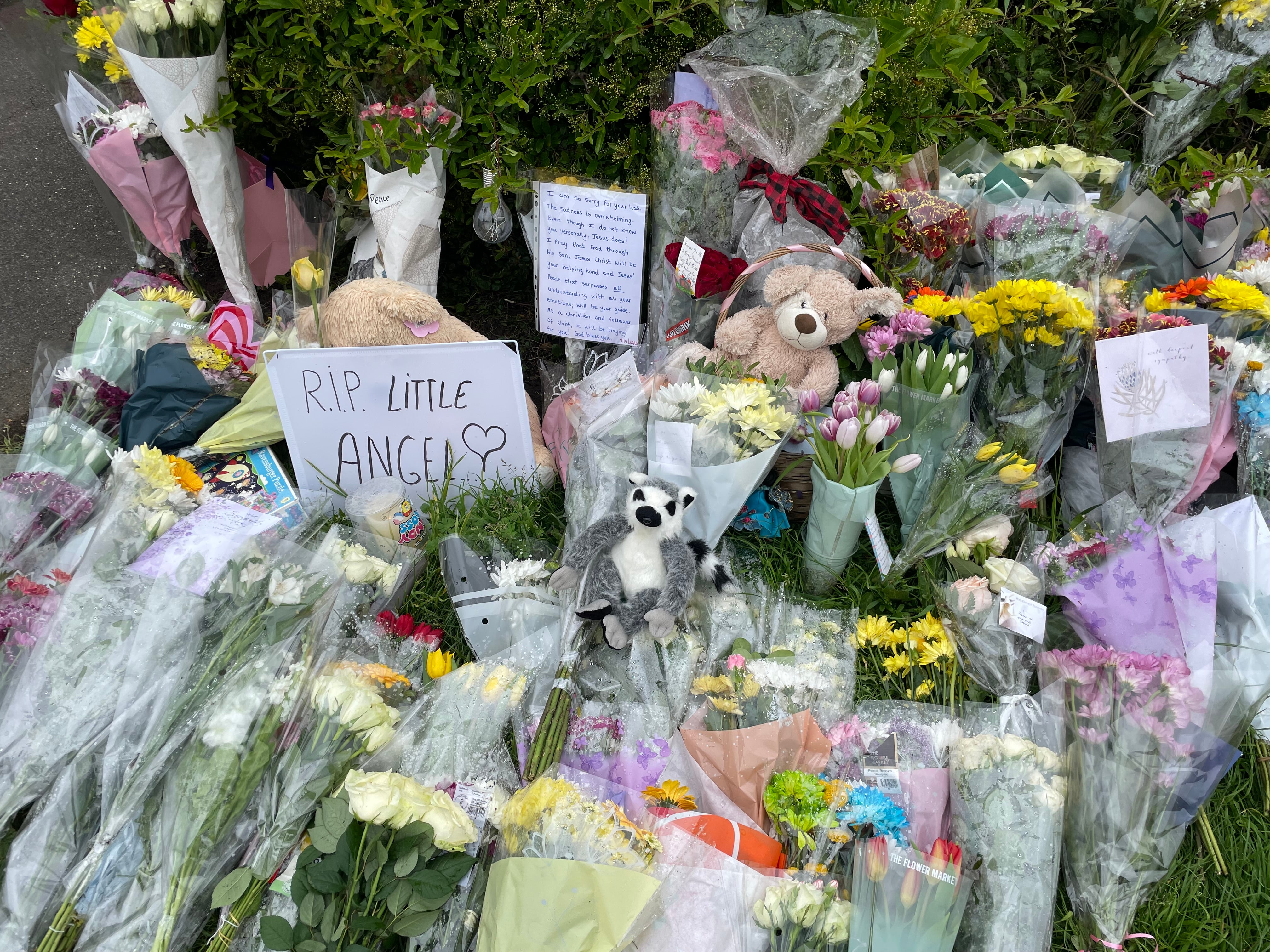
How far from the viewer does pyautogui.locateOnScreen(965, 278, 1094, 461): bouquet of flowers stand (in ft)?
6.74

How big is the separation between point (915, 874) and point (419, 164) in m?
2.24

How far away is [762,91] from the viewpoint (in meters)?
2.32

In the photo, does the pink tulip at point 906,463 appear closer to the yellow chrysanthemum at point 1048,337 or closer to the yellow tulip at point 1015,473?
the yellow tulip at point 1015,473

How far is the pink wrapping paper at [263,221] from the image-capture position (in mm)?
3033

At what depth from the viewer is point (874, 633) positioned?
207 cm

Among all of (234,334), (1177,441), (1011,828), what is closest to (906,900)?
(1011,828)

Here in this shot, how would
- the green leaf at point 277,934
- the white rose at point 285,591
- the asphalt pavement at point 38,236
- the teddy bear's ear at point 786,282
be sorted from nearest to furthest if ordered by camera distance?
the green leaf at point 277,934
the white rose at point 285,591
the teddy bear's ear at point 786,282
the asphalt pavement at point 38,236

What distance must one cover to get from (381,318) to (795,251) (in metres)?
1.18

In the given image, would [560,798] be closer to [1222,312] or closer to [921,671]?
[921,671]

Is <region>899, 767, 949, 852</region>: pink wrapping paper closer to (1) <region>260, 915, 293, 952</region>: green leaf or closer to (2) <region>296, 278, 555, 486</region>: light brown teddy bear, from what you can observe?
(1) <region>260, 915, 293, 952</region>: green leaf

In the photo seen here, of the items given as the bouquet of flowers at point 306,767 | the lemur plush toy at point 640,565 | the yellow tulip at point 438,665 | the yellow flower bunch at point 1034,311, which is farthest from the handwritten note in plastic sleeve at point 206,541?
the yellow flower bunch at point 1034,311

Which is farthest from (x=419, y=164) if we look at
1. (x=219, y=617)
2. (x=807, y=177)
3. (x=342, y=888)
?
(x=342, y=888)

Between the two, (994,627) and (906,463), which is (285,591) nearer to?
(906,463)

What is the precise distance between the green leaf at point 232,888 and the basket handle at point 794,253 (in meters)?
1.74
